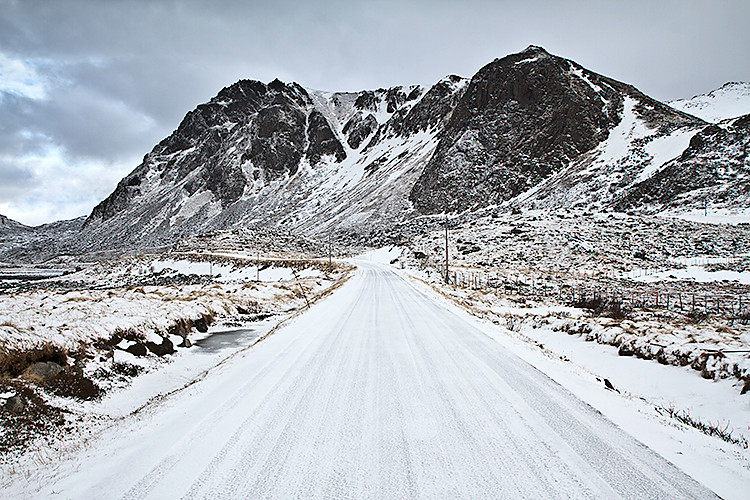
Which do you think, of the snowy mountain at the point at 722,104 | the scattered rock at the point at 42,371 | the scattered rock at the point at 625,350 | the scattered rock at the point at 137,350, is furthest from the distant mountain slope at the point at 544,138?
the scattered rock at the point at 42,371

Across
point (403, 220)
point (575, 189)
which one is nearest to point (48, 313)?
point (575, 189)

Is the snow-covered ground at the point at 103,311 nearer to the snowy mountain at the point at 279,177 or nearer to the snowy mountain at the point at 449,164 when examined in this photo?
the snowy mountain at the point at 449,164

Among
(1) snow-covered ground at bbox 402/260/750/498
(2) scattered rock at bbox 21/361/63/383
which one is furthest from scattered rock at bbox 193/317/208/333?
(1) snow-covered ground at bbox 402/260/750/498

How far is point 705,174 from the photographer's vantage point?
5809 centimetres

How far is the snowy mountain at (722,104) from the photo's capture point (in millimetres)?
134750

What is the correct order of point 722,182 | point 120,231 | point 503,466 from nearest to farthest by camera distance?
point 503,466 < point 722,182 < point 120,231

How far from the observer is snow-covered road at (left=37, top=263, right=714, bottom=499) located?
2.88 metres

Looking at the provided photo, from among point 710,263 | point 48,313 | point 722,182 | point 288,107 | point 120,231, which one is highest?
point 288,107

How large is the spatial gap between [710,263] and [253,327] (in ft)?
124

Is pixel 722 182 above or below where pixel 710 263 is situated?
above

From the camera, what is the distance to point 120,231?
155125 mm

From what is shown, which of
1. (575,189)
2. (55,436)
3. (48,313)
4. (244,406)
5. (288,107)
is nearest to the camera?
(244,406)

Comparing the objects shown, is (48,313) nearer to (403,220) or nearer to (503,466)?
(503,466)

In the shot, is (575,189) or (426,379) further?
(575,189)
